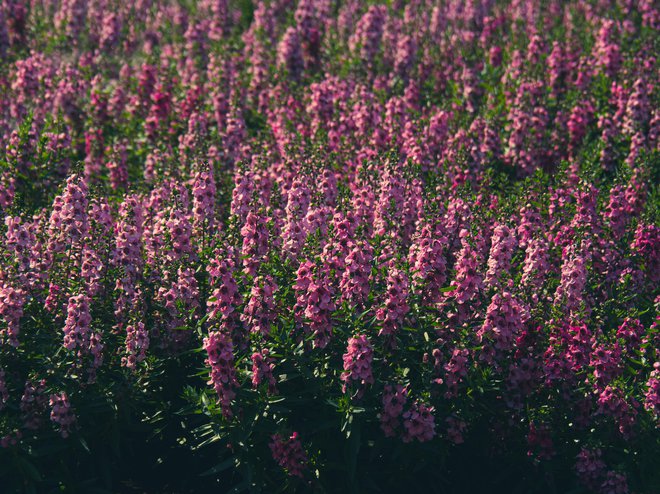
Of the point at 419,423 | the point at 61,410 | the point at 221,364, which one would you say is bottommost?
the point at 419,423

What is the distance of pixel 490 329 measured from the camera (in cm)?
812

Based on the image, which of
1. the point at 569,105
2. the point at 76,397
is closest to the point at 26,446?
the point at 76,397

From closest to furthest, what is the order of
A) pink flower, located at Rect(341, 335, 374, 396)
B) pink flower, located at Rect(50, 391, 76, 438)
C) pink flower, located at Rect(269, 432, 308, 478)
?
pink flower, located at Rect(269, 432, 308, 478)
pink flower, located at Rect(341, 335, 374, 396)
pink flower, located at Rect(50, 391, 76, 438)

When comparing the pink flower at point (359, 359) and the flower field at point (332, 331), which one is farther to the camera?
the flower field at point (332, 331)

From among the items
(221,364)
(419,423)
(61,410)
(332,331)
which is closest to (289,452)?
(221,364)

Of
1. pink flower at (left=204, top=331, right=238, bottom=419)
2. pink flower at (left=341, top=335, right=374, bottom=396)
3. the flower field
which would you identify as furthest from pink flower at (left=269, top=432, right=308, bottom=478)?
pink flower at (left=341, top=335, right=374, bottom=396)

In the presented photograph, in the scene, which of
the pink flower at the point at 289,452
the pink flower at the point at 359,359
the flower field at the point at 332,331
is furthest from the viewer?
the flower field at the point at 332,331

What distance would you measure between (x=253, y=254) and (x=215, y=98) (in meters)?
6.09

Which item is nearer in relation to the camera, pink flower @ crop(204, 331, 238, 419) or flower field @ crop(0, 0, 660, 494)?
pink flower @ crop(204, 331, 238, 419)

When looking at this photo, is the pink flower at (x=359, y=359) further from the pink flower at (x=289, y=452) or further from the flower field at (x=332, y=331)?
the pink flower at (x=289, y=452)

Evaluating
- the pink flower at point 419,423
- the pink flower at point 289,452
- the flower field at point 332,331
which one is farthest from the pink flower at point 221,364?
the pink flower at point 419,423

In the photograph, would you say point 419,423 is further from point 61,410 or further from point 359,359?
point 61,410

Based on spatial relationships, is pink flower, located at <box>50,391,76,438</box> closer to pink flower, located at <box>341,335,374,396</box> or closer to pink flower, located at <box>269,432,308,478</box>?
pink flower, located at <box>269,432,308,478</box>

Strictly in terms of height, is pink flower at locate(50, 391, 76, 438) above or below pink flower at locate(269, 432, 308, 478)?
above
